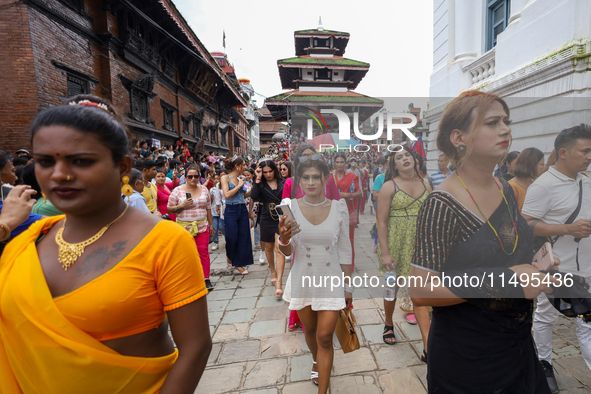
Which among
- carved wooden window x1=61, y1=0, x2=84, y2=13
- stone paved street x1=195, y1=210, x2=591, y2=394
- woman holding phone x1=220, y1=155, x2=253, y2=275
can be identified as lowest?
stone paved street x1=195, y1=210, x2=591, y2=394

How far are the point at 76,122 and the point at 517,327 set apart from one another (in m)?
2.07

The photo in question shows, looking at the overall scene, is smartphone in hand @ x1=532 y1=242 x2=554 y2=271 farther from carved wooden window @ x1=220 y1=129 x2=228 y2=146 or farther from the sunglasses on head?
carved wooden window @ x1=220 y1=129 x2=228 y2=146

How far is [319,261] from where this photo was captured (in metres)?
2.26

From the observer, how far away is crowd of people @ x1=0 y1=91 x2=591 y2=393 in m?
1.00

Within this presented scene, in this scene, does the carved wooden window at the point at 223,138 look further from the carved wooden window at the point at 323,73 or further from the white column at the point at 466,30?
the white column at the point at 466,30

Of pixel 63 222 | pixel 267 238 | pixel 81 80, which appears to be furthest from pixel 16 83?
pixel 63 222

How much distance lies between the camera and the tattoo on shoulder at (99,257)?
104 cm

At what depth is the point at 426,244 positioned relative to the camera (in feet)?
4.61

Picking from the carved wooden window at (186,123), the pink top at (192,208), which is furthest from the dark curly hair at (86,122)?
the carved wooden window at (186,123)

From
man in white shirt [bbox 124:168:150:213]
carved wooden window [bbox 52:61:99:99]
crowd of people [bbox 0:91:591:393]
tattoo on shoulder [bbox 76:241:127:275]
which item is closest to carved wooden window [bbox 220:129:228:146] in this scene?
carved wooden window [bbox 52:61:99:99]

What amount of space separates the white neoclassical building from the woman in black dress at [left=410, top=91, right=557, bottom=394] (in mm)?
266

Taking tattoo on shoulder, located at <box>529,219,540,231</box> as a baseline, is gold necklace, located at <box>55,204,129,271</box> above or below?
above

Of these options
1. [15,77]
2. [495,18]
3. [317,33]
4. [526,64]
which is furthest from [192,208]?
[15,77]

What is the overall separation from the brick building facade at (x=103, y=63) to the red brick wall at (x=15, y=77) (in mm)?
16
